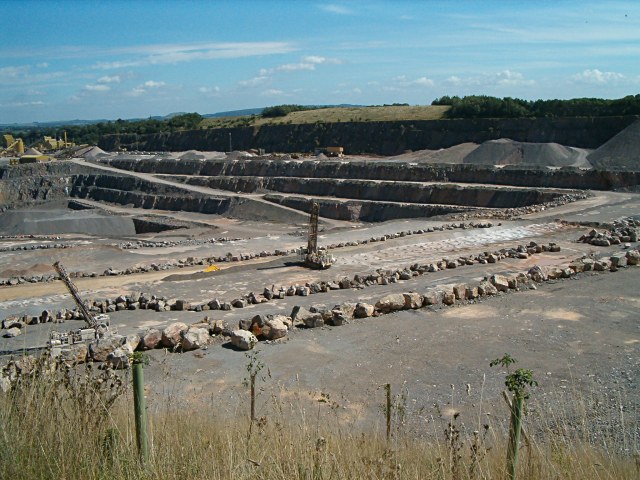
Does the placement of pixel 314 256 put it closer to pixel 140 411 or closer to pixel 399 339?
pixel 399 339

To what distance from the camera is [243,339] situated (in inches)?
413

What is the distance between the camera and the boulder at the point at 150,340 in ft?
34.2

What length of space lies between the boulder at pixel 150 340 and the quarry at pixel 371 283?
1.0 inches

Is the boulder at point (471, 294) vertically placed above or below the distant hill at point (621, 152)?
below

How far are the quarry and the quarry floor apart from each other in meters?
0.05

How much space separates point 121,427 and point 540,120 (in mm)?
55060

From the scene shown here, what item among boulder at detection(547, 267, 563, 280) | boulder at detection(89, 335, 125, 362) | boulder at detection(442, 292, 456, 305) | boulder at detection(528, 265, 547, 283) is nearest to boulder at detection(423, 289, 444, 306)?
boulder at detection(442, 292, 456, 305)

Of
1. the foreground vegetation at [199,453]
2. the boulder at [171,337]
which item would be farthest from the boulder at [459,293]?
the foreground vegetation at [199,453]

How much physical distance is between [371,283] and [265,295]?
2956 millimetres

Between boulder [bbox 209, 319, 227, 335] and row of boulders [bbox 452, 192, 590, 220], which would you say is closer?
boulder [bbox 209, 319, 227, 335]

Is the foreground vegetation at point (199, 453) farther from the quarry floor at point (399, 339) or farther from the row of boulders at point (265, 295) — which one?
the row of boulders at point (265, 295)

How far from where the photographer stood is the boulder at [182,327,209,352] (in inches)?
412

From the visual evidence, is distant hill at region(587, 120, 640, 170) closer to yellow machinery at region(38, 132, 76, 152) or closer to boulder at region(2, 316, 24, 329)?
boulder at region(2, 316, 24, 329)

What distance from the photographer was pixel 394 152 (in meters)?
63.8
